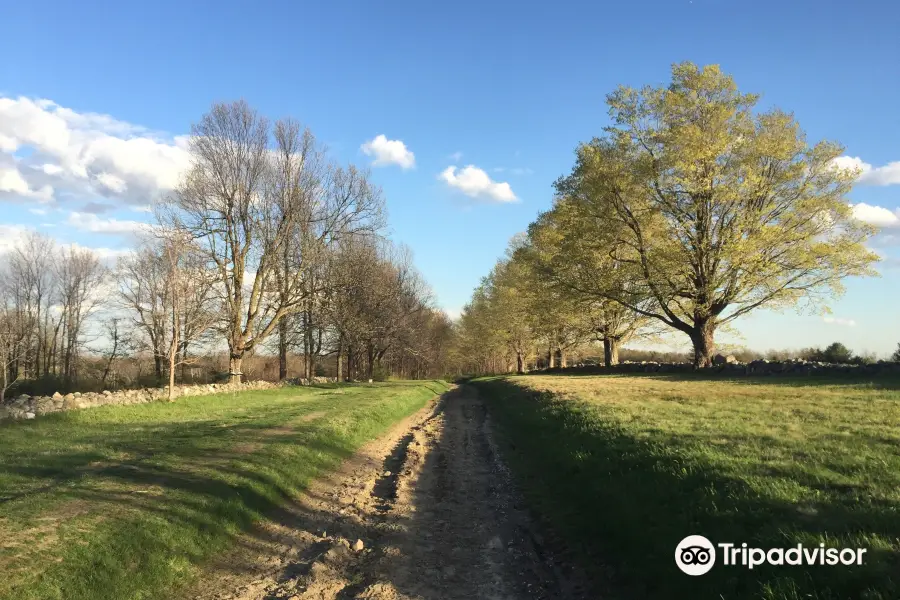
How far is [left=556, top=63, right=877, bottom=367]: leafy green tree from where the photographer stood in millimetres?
26172

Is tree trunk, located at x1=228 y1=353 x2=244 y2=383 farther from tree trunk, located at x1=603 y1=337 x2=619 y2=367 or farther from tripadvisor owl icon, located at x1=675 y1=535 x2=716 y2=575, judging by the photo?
tripadvisor owl icon, located at x1=675 y1=535 x2=716 y2=575

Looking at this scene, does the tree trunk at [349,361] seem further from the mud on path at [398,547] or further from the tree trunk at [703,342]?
the mud on path at [398,547]

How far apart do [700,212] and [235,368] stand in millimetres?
28409

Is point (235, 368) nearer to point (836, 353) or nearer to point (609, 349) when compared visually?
point (609, 349)

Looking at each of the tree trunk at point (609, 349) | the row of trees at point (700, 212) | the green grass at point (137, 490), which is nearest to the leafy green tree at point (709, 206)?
the row of trees at point (700, 212)

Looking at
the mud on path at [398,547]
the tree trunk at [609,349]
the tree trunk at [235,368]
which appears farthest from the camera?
the tree trunk at [609,349]

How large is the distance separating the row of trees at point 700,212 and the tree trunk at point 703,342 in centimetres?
6

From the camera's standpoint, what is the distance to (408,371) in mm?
82625

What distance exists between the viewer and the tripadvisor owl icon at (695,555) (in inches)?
209

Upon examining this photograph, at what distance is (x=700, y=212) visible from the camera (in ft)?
91.7

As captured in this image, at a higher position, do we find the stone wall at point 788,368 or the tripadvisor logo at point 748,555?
the stone wall at point 788,368

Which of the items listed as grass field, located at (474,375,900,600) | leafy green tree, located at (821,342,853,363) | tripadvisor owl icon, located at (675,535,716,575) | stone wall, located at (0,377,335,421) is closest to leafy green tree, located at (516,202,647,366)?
leafy green tree, located at (821,342,853,363)

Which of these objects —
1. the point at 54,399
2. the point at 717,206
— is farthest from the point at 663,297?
the point at 54,399

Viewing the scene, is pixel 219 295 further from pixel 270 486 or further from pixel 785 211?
pixel 785 211
